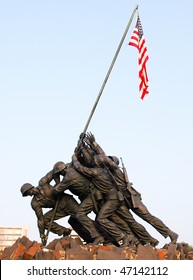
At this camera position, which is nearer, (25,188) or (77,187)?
(77,187)

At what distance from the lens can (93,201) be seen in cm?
1181

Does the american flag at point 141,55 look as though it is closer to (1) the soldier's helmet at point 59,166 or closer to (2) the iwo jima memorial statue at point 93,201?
(2) the iwo jima memorial statue at point 93,201

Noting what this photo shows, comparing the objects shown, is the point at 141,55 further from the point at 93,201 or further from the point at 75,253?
the point at 75,253

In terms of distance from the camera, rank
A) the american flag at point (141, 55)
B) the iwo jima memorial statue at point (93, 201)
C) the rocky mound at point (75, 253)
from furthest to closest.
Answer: the american flag at point (141, 55)
the iwo jima memorial statue at point (93, 201)
the rocky mound at point (75, 253)

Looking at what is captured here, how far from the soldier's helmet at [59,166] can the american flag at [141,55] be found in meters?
2.27

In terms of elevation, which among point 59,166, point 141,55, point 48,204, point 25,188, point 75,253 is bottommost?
point 75,253

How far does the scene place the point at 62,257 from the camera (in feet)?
31.0

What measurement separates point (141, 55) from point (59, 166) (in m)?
3.02

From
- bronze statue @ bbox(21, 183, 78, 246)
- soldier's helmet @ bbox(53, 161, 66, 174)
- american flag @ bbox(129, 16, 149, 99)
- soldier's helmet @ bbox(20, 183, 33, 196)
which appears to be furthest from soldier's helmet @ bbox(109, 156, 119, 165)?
soldier's helmet @ bbox(20, 183, 33, 196)

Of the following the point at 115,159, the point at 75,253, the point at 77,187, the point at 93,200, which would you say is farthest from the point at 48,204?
the point at 75,253

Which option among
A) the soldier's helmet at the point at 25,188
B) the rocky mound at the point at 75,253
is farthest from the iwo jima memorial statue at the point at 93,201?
the rocky mound at the point at 75,253

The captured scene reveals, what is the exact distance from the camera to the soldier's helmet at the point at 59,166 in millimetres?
11852

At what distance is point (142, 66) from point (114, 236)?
3.71 m
